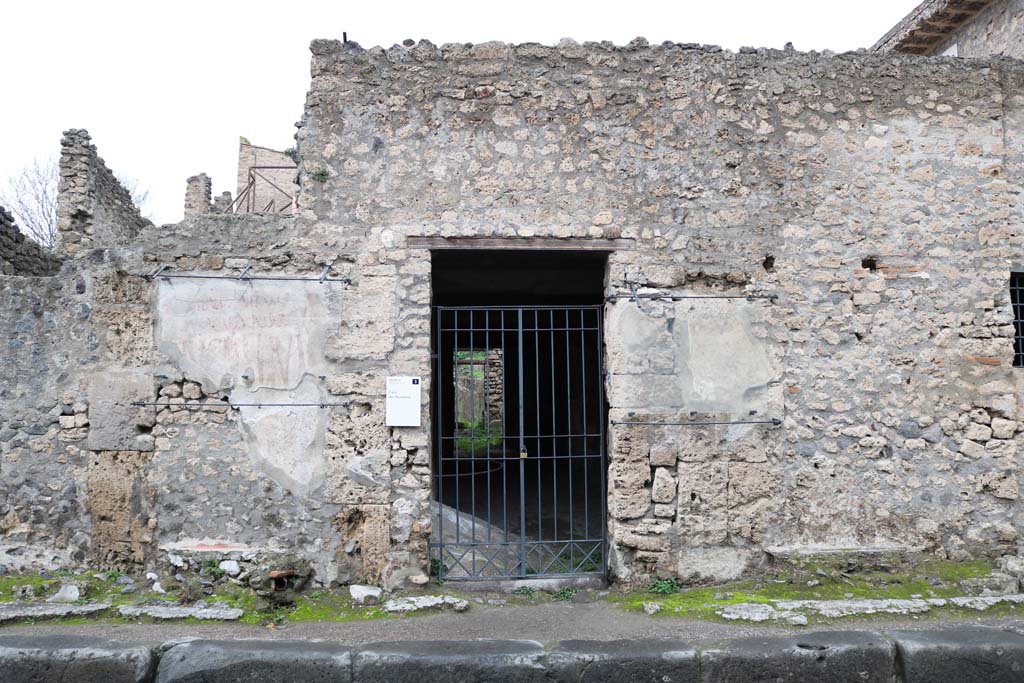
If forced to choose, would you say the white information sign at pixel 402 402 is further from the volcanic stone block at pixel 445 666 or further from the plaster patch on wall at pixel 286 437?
the volcanic stone block at pixel 445 666

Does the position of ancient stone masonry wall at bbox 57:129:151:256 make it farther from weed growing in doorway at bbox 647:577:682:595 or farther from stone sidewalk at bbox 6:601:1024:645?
weed growing in doorway at bbox 647:577:682:595

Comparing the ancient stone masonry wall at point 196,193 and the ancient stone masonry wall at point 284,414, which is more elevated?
the ancient stone masonry wall at point 196,193

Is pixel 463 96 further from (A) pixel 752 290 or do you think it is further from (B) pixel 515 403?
(B) pixel 515 403

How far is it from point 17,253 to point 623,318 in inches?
231

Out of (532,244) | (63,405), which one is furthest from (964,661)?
(63,405)

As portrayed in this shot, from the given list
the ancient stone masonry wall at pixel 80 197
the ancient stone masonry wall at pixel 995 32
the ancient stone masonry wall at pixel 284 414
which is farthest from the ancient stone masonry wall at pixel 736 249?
the ancient stone masonry wall at pixel 80 197

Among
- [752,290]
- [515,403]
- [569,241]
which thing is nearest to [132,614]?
[569,241]

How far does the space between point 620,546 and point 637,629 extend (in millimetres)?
813

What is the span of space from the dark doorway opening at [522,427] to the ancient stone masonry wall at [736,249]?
1.60 feet

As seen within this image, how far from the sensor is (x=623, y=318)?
5.34 meters

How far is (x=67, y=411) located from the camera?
17.0ft

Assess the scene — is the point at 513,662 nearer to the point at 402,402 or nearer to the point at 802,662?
the point at 802,662

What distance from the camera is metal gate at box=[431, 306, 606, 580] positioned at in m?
5.51

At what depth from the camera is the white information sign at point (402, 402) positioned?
16.9 ft
